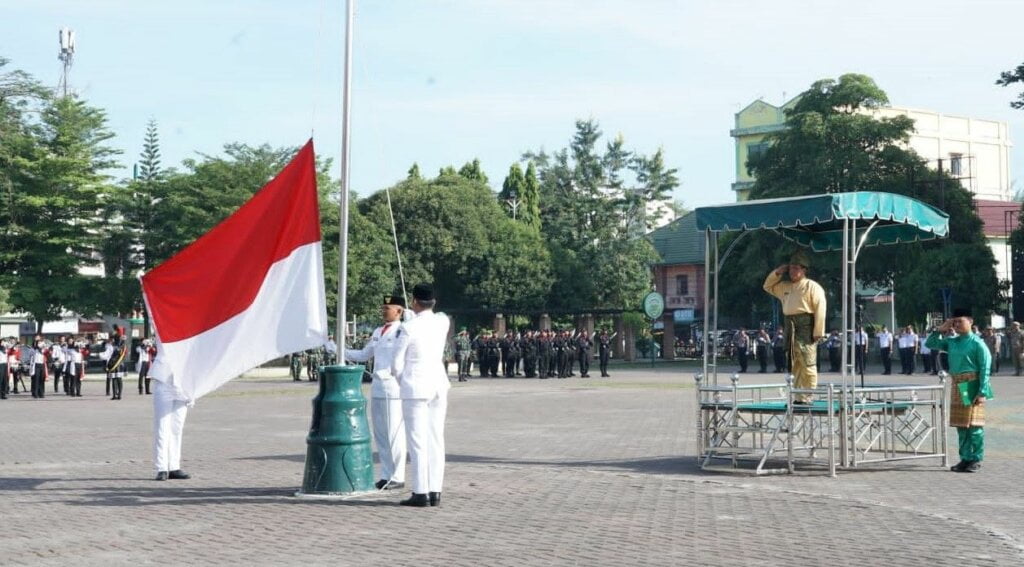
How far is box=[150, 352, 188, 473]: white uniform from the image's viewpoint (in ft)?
44.4

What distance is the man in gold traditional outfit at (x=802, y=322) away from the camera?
48.1 feet

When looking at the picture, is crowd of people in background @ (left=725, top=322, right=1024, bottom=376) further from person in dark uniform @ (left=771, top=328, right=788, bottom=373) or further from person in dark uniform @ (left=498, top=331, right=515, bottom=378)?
person in dark uniform @ (left=498, top=331, right=515, bottom=378)

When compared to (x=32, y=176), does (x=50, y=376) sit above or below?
below

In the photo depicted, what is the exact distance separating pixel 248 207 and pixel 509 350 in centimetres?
3458

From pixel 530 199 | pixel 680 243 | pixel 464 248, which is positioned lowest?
pixel 464 248

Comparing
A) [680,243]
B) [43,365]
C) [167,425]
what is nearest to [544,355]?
[43,365]

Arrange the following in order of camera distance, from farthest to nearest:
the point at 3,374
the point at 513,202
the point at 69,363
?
A: the point at 513,202 → the point at 69,363 → the point at 3,374

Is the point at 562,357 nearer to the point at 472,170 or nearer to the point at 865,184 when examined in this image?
the point at 865,184

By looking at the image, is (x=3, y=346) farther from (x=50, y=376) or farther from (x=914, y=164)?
(x=914, y=164)

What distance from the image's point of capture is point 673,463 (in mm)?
15109

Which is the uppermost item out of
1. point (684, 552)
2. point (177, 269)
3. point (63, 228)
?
point (63, 228)

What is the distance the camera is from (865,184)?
54.5m

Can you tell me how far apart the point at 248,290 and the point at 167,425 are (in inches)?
79.2

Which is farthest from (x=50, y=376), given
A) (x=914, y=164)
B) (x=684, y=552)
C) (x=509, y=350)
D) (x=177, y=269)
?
(x=684, y=552)
